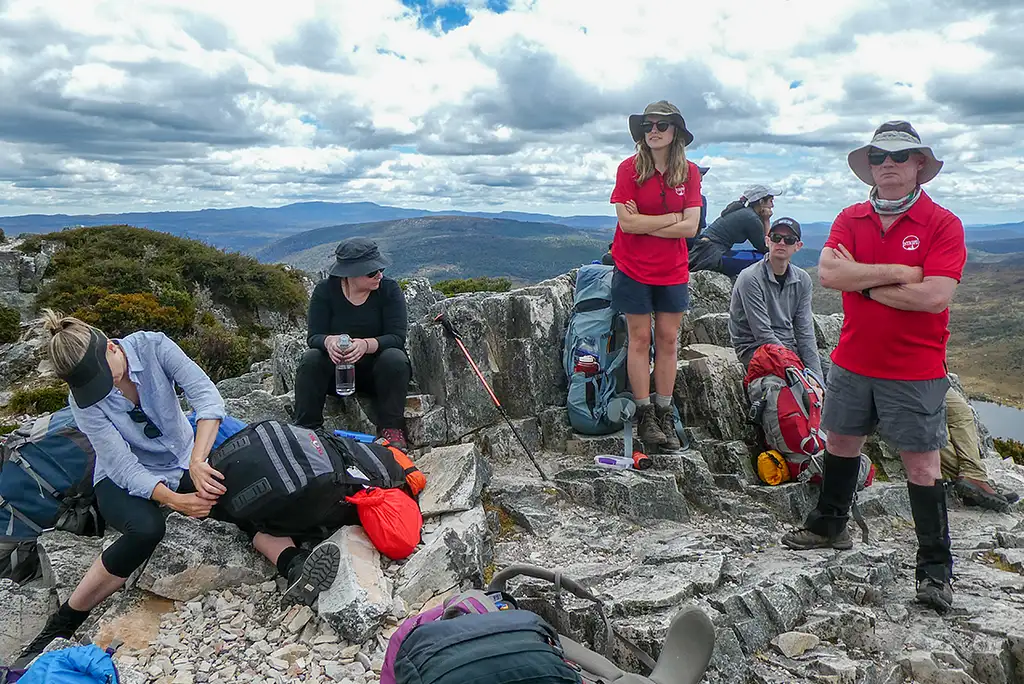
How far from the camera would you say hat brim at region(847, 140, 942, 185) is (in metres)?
4.83

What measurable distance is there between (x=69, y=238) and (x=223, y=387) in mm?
24974

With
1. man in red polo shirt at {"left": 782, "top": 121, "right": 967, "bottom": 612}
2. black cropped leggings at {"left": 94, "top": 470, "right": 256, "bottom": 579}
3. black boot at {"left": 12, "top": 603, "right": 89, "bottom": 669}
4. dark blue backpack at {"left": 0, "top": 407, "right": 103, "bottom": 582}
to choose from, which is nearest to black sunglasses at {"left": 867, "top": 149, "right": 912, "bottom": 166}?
man in red polo shirt at {"left": 782, "top": 121, "right": 967, "bottom": 612}

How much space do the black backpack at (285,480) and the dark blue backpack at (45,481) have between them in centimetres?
123

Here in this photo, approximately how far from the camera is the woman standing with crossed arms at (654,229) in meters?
7.05

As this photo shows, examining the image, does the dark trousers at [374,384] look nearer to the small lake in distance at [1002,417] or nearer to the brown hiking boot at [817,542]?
the brown hiking boot at [817,542]

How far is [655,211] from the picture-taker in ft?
23.7

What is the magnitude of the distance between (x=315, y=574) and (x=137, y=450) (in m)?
1.74

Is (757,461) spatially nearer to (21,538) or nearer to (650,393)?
(650,393)

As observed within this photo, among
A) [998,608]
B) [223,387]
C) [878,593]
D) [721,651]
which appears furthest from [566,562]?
[223,387]

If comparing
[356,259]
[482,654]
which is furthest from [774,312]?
[482,654]

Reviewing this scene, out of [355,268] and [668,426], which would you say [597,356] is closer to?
[668,426]

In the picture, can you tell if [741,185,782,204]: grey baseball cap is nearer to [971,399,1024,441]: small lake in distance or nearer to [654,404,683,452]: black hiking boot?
[654,404,683,452]: black hiking boot

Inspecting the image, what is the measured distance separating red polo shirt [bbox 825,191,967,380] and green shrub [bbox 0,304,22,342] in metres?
22.2

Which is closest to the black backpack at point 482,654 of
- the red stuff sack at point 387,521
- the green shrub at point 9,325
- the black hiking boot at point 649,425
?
the red stuff sack at point 387,521
